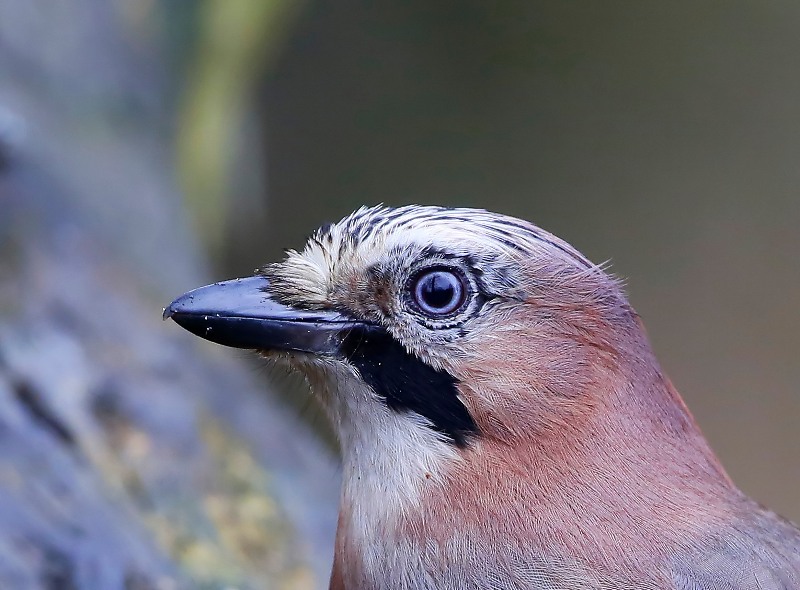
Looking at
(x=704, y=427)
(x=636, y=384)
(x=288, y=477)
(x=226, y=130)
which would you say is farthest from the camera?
(x=704, y=427)

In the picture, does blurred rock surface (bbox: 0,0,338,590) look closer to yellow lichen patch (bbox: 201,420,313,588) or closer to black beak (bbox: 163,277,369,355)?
yellow lichen patch (bbox: 201,420,313,588)

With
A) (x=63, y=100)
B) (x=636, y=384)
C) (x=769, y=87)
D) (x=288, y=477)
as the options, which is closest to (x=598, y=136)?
(x=769, y=87)

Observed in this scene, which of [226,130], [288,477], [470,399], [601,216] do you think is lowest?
[288,477]

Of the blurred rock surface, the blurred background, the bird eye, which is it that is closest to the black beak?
the bird eye

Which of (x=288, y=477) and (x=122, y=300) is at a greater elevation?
(x=122, y=300)

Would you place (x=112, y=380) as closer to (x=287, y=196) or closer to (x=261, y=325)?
(x=261, y=325)

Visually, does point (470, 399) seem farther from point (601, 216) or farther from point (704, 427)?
point (601, 216)

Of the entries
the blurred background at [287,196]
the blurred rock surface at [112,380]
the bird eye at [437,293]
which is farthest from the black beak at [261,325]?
the blurred rock surface at [112,380]
